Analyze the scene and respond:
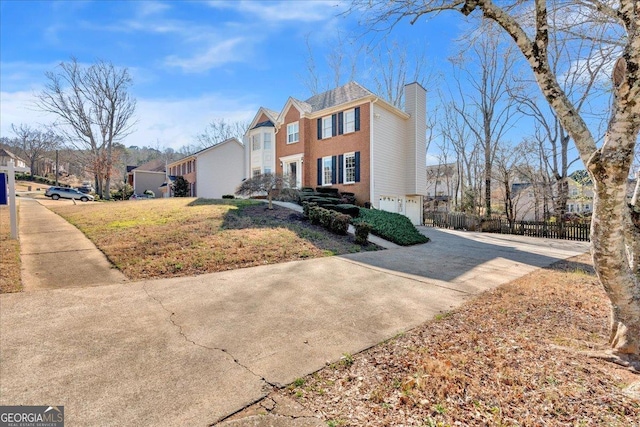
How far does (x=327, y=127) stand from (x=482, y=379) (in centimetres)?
1912

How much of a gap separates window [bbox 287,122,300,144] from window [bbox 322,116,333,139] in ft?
6.51

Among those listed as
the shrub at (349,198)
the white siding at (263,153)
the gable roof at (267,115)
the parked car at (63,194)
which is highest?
the gable roof at (267,115)

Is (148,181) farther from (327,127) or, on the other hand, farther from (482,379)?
(482,379)

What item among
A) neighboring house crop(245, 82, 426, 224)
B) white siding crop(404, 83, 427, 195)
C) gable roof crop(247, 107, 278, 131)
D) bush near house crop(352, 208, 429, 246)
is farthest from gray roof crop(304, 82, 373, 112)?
bush near house crop(352, 208, 429, 246)

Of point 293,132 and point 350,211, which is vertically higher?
point 293,132

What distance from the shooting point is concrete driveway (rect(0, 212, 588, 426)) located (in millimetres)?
2623

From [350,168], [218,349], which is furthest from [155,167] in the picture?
[218,349]

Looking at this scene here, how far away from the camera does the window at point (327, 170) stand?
20109 millimetres

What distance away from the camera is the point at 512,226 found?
60.1 ft

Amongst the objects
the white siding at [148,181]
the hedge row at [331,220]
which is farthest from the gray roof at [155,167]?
the hedge row at [331,220]

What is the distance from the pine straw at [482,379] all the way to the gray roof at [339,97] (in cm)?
1658

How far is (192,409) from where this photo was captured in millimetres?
2477

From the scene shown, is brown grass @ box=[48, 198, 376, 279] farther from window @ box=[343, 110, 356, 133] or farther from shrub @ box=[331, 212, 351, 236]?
window @ box=[343, 110, 356, 133]

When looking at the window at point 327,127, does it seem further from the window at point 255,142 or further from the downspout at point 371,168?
the window at point 255,142
